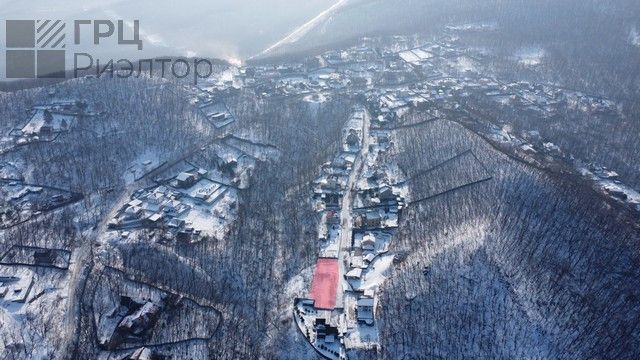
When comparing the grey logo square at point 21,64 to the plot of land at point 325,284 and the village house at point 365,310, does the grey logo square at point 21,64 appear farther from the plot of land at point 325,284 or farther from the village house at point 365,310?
the village house at point 365,310

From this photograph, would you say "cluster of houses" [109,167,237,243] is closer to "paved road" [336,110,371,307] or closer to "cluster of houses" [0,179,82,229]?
"cluster of houses" [0,179,82,229]

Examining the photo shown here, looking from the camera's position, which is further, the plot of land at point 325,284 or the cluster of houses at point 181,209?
the cluster of houses at point 181,209

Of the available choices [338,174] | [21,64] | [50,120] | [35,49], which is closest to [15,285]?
[50,120]

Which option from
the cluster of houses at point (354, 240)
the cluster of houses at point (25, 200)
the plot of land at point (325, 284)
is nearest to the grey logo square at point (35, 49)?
the cluster of houses at point (25, 200)

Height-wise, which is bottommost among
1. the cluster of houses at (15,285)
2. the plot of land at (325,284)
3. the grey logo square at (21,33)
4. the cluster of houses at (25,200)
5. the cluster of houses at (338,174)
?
the cluster of houses at (15,285)

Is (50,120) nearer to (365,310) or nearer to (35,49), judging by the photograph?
(35,49)

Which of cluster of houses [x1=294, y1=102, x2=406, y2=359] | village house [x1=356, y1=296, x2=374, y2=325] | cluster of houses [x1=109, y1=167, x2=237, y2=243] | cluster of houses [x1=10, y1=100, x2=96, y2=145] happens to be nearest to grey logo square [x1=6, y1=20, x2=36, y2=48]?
cluster of houses [x1=10, y1=100, x2=96, y2=145]
